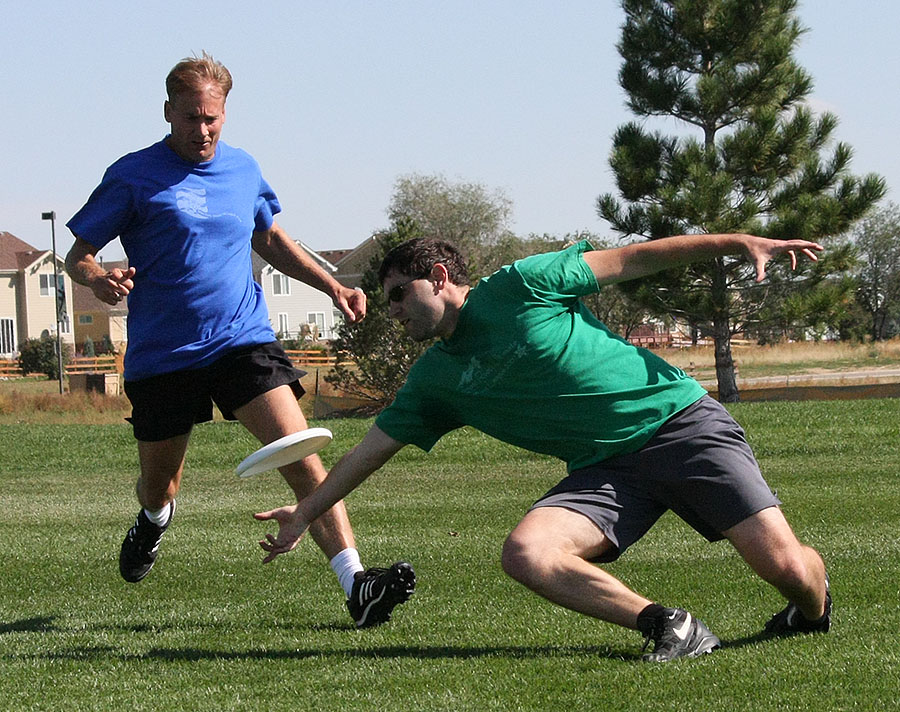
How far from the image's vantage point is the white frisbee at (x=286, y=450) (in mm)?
4832

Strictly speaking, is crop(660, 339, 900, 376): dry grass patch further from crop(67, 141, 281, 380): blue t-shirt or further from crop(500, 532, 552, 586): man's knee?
crop(500, 532, 552, 586): man's knee

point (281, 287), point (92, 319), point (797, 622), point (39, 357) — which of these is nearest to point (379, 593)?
point (797, 622)

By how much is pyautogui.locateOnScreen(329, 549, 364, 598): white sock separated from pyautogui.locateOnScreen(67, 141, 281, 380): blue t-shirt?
3.27 feet

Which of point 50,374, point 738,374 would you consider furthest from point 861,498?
point 50,374

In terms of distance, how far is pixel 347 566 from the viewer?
5.28 meters

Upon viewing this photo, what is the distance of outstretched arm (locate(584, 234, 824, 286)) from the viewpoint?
4.28 metres

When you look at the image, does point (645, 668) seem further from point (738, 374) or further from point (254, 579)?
point (738, 374)

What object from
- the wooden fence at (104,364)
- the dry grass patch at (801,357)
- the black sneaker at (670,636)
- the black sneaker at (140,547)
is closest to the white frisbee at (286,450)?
the black sneaker at (140,547)

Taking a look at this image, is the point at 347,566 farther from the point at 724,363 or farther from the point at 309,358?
the point at 309,358

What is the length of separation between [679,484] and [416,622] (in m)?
1.38

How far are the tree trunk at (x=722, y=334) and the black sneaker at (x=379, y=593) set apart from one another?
22.8 metres

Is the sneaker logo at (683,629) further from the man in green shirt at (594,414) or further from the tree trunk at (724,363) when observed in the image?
the tree trunk at (724,363)

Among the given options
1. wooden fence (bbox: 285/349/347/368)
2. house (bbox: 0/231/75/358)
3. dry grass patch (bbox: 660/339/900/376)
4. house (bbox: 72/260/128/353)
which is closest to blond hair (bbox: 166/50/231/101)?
dry grass patch (bbox: 660/339/900/376)

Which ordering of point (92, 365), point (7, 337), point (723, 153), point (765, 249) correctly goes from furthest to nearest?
point (7, 337)
point (92, 365)
point (723, 153)
point (765, 249)
